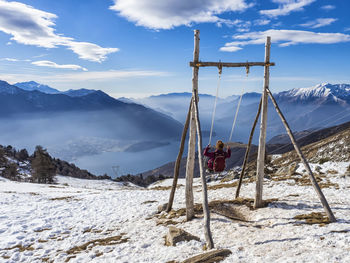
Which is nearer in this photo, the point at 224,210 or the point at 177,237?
the point at 177,237

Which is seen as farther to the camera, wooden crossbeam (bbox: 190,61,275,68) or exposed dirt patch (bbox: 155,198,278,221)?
exposed dirt patch (bbox: 155,198,278,221)

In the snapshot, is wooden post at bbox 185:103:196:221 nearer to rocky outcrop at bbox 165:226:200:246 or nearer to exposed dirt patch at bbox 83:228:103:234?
rocky outcrop at bbox 165:226:200:246

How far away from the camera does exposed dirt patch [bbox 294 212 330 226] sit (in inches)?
319

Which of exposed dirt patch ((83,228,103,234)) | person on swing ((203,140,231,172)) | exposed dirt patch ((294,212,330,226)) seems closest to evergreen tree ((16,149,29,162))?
exposed dirt patch ((83,228,103,234))

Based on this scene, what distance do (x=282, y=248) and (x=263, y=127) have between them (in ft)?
18.5

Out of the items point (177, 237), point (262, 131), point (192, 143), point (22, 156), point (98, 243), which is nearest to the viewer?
point (177, 237)

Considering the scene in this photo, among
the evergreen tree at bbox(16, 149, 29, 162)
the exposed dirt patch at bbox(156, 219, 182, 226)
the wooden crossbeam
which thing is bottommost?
the evergreen tree at bbox(16, 149, 29, 162)

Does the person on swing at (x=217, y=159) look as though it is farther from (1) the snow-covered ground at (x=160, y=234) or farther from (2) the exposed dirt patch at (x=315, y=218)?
(2) the exposed dirt patch at (x=315, y=218)

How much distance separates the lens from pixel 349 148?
27.7 m

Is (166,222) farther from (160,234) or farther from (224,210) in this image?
(224,210)

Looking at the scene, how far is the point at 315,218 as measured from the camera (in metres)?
8.59

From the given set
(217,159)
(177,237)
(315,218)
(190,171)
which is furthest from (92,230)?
(315,218)

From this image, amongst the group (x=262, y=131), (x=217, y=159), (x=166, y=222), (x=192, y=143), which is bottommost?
(x=166, y=222)

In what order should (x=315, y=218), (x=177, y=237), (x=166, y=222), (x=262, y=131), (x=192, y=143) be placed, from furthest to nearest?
1. (x=262, y=131)
2. (x=192, y=143)
3. (x=166, y=222)
4. (x=315, y=218)
5. (x=177, y=237)
